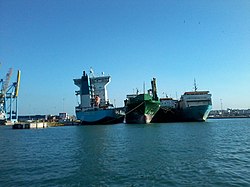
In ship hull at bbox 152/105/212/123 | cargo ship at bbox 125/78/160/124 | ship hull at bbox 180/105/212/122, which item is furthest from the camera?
ship hull at bbox 152/105/212/123

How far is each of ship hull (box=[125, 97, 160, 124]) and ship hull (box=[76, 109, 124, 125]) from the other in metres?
6.00

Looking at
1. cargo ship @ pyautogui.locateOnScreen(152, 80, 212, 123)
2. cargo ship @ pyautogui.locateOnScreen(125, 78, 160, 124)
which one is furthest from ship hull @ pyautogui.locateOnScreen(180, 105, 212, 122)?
cargo ship @ pyautogui.locateOnScreen(125, 78, 160, 124)

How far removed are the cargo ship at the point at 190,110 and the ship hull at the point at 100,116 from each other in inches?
547

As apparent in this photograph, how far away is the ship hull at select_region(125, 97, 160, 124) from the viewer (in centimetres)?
7562

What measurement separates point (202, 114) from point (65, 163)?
68.5 meters

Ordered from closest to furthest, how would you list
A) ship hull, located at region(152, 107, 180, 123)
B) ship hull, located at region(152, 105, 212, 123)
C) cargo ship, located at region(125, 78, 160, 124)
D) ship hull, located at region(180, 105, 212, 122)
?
cargo ship, located at region(125, 78, 160, 124) → ship hull, located at region(180, 105, 212, 122) → ship hull, located at region(152, 105, 212, 123) → ship hull, located at region(152, 107, 180, 123)

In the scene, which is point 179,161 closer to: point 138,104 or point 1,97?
point 138,104

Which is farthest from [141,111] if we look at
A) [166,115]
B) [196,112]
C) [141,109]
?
[166,115]

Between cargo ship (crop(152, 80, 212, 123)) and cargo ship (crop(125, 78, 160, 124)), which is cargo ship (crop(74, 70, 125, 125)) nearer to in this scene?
cargo ship (crop(125, 78, 160, 124))

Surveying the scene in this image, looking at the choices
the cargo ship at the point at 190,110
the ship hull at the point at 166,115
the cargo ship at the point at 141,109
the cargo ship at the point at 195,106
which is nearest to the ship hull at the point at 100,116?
the cargo ship at the point at 141,109

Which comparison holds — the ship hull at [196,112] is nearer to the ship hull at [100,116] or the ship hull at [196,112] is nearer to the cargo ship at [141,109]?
the cargo ship at [141,109]

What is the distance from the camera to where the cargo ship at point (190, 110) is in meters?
82.6

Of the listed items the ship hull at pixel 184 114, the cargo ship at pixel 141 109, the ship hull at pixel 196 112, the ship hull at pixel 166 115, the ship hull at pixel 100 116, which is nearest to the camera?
the cargo ship at pixel 141 109

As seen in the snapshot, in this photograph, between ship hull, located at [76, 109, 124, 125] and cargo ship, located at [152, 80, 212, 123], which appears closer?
cargo ship, located at [152, 80, 212, 123]
